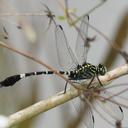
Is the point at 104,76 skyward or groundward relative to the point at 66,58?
groundward

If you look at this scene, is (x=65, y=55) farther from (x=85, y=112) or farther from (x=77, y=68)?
(x=85, y=112)

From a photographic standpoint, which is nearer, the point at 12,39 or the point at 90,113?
the point at 90,113

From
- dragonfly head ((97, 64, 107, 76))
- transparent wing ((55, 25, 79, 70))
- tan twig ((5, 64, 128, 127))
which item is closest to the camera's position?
tan twig ((5, 64, 128, 127))

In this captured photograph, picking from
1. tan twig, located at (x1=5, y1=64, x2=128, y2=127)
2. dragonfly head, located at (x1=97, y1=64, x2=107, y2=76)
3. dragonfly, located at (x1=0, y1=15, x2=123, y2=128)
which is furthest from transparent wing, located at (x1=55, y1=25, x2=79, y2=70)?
tan twig, located at (x1=5, y1=64, x2=128, y2=127)

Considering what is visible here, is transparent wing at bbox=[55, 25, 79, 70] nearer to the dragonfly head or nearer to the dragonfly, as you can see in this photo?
the dragonfly

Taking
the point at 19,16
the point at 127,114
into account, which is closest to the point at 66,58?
the point at 19,16

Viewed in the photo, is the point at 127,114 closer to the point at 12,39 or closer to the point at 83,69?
the point at 12,39

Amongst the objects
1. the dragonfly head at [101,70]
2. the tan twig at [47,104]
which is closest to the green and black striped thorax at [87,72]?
the dragonfly head at [101,70]

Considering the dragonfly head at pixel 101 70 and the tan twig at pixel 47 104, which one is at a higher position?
the dragonfly head at pixel 101 70

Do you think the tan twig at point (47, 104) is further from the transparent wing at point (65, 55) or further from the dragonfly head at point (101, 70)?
the transparent wing at point (65, 55)
